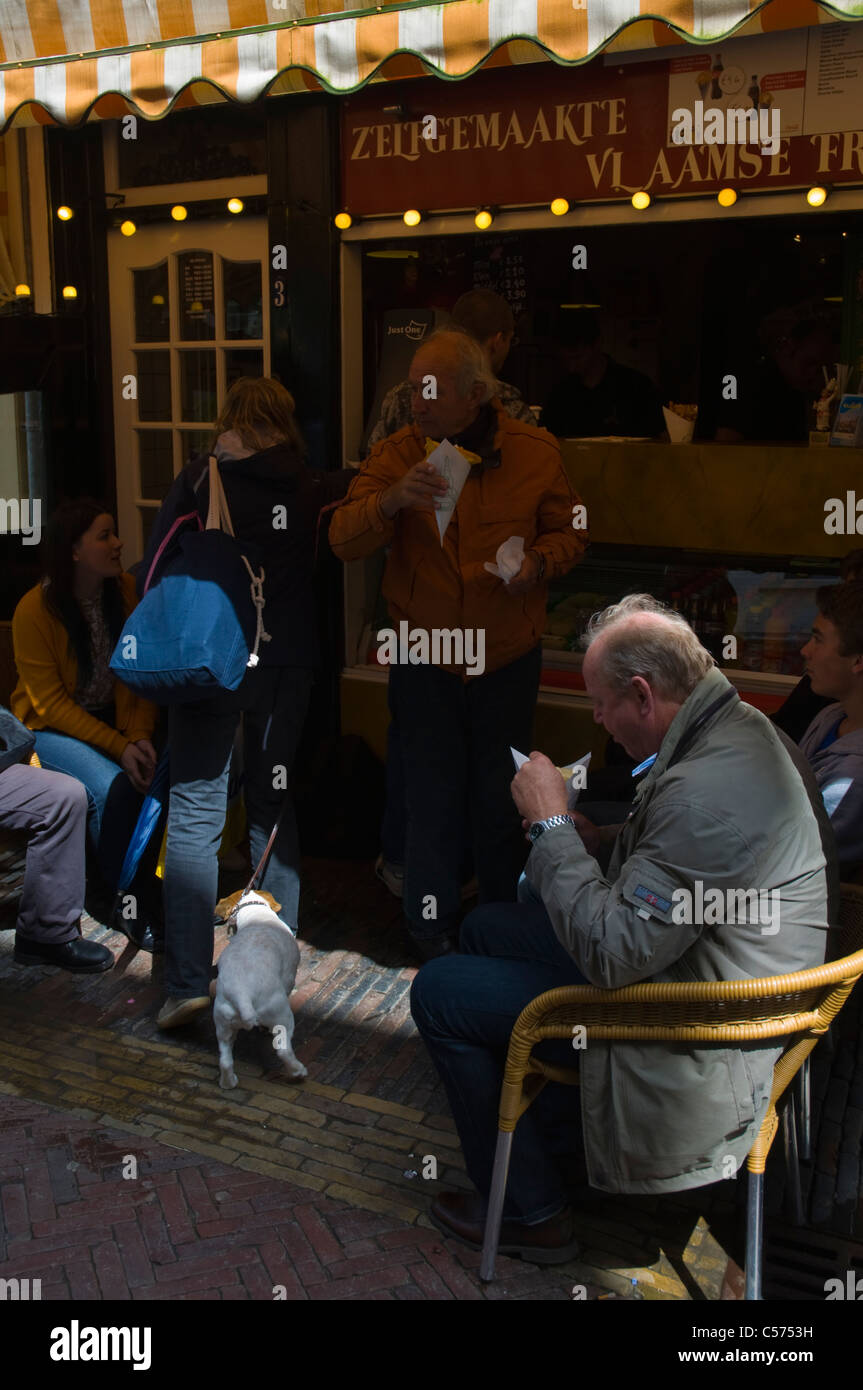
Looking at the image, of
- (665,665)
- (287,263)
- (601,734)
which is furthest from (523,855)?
(287,263)

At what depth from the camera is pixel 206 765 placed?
4199mm

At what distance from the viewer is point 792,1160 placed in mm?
3020

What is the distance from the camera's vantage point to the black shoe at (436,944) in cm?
463

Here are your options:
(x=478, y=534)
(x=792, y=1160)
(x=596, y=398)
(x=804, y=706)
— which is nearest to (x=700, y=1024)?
(x=792, y=1160)

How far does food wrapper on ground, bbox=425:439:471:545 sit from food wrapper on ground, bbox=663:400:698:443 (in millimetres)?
1531

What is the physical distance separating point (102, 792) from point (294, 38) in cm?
279

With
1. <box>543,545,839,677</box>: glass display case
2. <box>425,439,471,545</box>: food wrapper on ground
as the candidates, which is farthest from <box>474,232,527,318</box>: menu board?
<box>425,439,471,545</box>: food wrapper on ground

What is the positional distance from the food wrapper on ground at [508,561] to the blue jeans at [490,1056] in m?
1.50

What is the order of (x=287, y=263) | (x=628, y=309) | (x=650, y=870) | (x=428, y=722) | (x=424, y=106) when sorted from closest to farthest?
(x=650, y=870), (x=428, y=722), (x=424, y=106), (x=287, y=263), (x=628, y=309)

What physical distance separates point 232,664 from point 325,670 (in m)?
1.99

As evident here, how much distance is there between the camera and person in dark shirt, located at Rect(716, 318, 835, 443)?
5777 millimetres

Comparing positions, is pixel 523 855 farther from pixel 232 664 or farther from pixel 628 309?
pixel 628 309

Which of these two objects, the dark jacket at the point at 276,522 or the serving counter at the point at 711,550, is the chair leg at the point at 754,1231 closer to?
the dark jacket at the point at 276,522

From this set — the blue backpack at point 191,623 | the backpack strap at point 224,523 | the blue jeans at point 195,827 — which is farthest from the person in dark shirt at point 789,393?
the blue jeans at point 195,827
